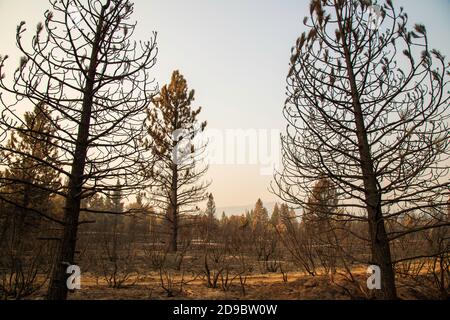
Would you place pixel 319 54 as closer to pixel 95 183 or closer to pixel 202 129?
pixel 95 183

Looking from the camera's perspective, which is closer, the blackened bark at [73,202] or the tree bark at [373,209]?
the blackened bark at [73,202]

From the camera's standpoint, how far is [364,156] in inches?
165

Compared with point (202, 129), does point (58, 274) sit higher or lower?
lower

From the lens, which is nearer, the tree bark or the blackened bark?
the blackened bark

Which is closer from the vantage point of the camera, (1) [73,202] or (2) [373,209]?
(1) [73,202]

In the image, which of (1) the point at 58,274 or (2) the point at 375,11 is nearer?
(1) the point at 58,274

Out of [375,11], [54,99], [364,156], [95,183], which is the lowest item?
[95,183]
